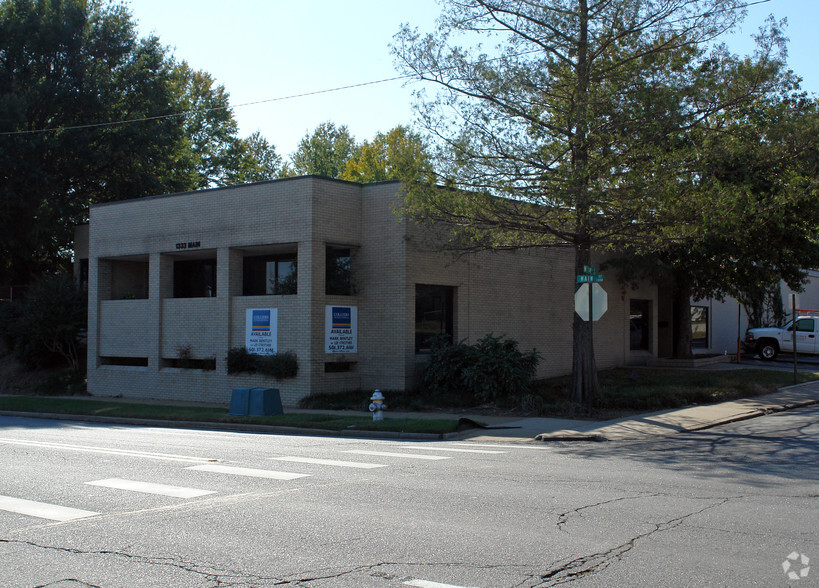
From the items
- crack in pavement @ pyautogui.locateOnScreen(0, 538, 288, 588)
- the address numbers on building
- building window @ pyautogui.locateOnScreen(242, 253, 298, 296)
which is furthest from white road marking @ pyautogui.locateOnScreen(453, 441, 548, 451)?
the address numbers on building

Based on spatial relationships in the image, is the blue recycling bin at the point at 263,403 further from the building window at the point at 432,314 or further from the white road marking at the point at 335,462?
the white road marking at the point at 335,462

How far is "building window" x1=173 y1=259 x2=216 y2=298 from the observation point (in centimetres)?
2669

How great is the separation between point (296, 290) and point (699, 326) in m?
22.0

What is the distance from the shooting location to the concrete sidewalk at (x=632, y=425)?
15125 mm

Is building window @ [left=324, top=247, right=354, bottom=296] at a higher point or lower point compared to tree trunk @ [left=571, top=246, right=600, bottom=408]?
higher

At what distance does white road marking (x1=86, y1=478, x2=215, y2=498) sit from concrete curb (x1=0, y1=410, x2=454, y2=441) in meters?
6.86

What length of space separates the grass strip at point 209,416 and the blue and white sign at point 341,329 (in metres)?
3.43

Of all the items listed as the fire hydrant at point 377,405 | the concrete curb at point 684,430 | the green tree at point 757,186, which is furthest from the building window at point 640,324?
the fire hydrant at point 377,405

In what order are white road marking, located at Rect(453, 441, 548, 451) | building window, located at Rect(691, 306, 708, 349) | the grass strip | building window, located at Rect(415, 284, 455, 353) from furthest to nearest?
building window, located at Rect(691, 306, 708, 349), building window, located at Rect(415, 284, 455, 353), the grass strip, white road marking, located at Rect(453, 441, 548, 451)

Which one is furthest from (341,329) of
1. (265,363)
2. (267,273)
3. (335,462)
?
(335,462)

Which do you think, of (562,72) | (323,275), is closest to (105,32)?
(323,275)

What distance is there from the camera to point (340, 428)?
16.8 m

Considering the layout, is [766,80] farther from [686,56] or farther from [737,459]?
[737,459]

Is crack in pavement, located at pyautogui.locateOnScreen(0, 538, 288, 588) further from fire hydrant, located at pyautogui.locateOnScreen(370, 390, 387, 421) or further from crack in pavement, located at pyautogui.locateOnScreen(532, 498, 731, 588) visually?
fire hydrant, located at pyautogui.locateOnScreen(370, 390, 387, 421)
